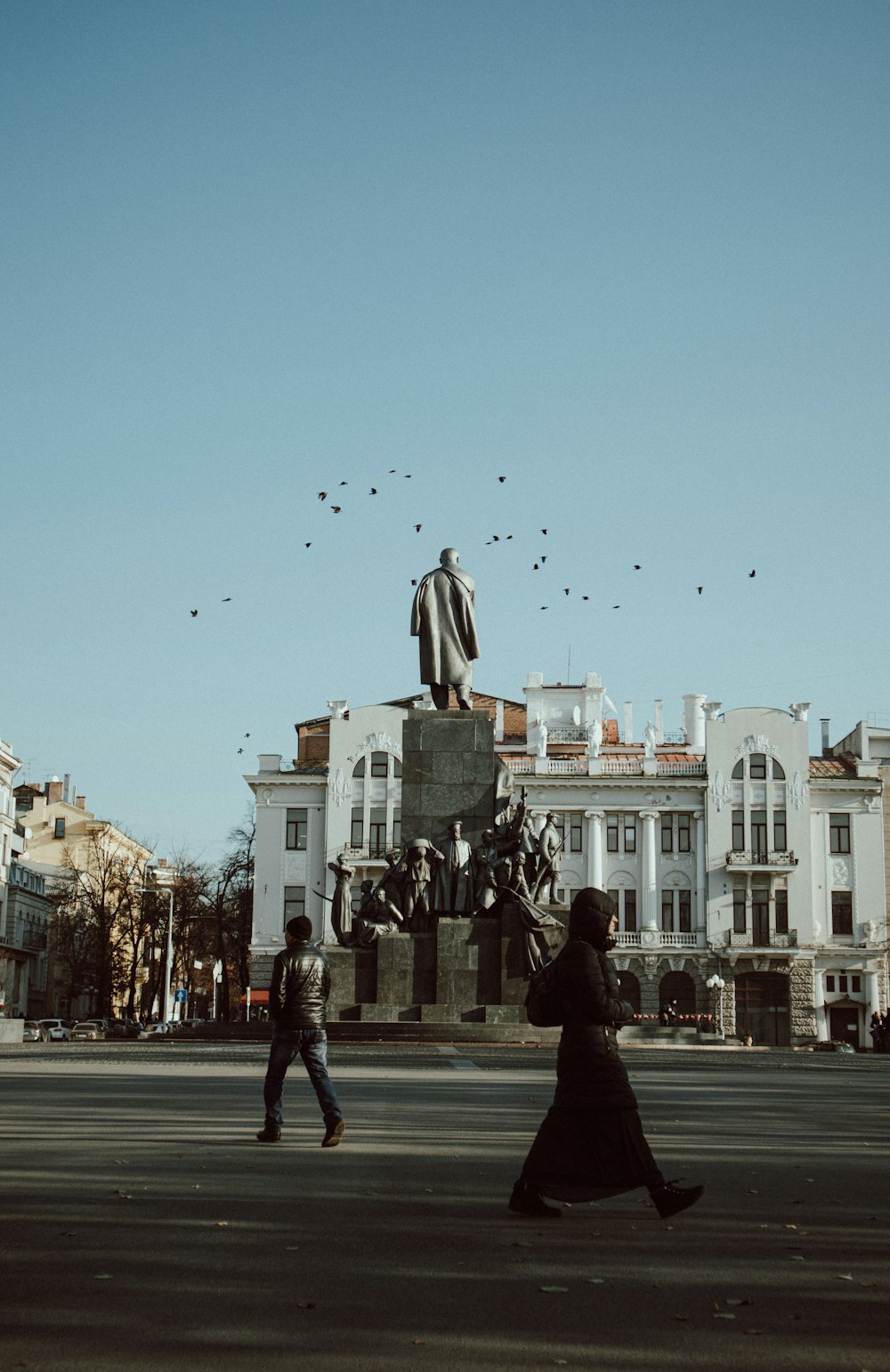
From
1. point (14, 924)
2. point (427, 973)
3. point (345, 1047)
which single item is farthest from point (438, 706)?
point (14, 924)

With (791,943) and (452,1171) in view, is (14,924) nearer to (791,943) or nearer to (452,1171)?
(791,943)

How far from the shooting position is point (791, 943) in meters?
69.7

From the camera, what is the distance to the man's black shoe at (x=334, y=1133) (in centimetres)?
950

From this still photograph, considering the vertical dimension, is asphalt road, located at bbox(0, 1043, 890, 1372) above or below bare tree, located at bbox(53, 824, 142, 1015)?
below

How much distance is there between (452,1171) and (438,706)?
A: 59.6 feet

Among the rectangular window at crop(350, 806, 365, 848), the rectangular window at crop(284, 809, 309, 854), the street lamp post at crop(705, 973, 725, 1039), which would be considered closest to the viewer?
the street lamp post at crop(705, 973, 725, 1039)

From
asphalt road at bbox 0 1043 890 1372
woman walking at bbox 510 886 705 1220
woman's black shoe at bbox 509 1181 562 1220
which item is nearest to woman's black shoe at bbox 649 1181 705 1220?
woman walking at bbox 510 886 705 1220

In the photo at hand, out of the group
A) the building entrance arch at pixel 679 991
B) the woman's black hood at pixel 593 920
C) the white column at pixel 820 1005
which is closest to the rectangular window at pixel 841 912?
the white column at pixel 820 1005

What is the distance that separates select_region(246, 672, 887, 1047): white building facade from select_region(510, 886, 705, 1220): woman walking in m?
62.8

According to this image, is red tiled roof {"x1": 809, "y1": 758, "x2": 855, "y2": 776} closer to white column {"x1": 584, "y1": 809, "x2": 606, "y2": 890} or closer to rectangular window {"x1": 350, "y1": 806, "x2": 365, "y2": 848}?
white column {"x1": 584, "y1": 809, "x2": 606, "y2": 890}

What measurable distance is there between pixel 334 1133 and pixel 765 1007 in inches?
2462

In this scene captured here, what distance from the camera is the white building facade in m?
69.7

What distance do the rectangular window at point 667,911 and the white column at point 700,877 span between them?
110cm

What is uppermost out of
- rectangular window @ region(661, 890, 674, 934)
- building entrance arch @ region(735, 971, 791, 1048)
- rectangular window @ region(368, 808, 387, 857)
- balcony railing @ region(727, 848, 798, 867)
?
rectangular window @ region(368, 808, 387, 857)
